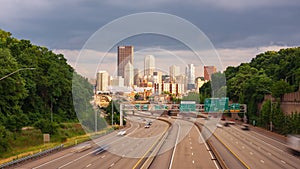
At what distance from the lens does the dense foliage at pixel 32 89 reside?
6844cm

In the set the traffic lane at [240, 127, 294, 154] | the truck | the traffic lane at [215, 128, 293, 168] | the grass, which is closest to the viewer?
the traffic lane at [215, 128, 293, 168]

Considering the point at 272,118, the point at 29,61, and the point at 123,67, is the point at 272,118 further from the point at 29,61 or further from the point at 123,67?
the point at 29,61

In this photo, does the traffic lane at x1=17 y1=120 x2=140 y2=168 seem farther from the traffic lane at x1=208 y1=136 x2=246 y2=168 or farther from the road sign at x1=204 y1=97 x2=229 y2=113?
the road sign at x1=204 y1=97 x2=229 y2=113

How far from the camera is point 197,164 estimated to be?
44.1 meters

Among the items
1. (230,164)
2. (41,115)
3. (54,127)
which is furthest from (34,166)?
(41,115)

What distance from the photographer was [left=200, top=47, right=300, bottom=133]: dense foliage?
90.2 meters

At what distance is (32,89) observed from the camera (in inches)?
3487

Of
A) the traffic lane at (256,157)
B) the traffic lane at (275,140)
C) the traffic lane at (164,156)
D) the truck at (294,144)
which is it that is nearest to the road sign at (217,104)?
the traffic lane at (275,140)

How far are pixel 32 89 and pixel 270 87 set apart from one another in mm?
54490

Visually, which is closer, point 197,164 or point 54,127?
point 197,164

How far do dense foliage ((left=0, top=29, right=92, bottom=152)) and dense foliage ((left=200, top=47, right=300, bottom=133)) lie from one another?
3966 cm

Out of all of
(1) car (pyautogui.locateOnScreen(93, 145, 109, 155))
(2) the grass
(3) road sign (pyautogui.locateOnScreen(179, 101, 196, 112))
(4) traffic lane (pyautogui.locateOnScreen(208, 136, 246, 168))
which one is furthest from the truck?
(3) road sign (pyautogui.locateOnScreen(179, 101, 196, 112))

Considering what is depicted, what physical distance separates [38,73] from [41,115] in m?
10.3

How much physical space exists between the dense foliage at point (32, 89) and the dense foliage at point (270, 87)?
130 feet
